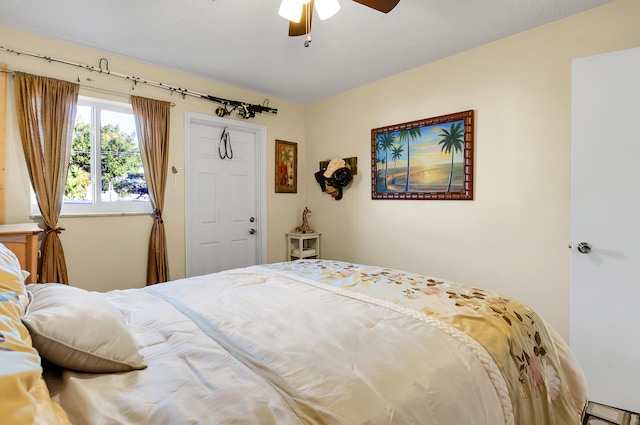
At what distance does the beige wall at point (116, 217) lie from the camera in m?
2.38

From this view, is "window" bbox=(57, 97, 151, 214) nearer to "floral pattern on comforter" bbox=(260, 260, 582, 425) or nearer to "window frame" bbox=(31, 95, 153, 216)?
"window frame" bbox=(31, 95, 153, 216)

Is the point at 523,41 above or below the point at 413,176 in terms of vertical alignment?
above

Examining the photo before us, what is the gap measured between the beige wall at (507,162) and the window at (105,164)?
2.37 meters

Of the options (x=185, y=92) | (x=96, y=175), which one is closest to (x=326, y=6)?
(x=185, y=92)

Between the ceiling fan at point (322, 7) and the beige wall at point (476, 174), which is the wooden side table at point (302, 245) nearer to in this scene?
the beige wall at point (476, 174)

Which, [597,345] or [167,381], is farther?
[597,345]

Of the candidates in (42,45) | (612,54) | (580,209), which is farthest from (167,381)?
(42,45)

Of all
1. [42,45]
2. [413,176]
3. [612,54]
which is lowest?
[413,176]

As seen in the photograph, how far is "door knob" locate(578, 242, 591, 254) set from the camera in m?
1.95

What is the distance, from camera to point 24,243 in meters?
1.92

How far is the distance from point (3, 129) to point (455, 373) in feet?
10.6

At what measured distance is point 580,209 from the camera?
199 centimetres

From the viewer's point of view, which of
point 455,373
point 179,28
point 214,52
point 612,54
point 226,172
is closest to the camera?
point 455,373

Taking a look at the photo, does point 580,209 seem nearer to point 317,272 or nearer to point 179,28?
point 317,272
